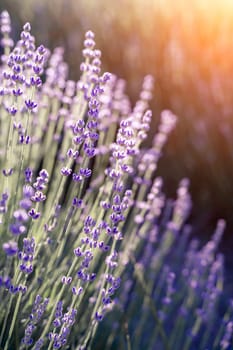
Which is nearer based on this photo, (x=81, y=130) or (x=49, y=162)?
(x=81, y=130)

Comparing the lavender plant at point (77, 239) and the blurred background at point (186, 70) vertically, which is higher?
the blurred background at point (186, 70)

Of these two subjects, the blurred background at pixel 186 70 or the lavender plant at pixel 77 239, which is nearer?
the lavender plant at pixel 77 239

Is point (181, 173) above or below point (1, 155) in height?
above

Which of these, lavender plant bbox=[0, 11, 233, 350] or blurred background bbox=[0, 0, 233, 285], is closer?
lavender plant bbox=[0, 11, 233, 350]

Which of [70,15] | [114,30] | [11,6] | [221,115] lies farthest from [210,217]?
[11,6]

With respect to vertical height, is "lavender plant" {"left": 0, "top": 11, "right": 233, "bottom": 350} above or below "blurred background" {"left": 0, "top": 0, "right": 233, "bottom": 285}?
below

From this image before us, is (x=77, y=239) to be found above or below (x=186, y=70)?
below

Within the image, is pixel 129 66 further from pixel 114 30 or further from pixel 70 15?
pixel 70 15

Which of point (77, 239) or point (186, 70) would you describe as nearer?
point (77, 239)
